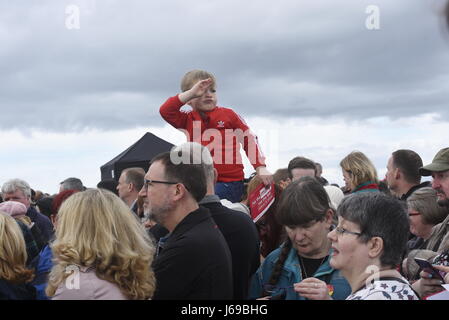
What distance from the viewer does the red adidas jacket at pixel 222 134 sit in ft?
16.0

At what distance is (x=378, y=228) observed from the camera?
2.66 metres

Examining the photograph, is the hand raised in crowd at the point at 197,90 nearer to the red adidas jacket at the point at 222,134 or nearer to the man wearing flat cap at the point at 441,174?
the red adidas jacket at the point at 222,134

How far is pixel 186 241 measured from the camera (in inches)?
121

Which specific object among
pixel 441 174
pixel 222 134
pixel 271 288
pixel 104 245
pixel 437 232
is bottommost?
pixel 271 288

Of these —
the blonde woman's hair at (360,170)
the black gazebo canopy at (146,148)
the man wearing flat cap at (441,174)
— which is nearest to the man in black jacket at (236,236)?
the man wearing flat cap at (441,174)

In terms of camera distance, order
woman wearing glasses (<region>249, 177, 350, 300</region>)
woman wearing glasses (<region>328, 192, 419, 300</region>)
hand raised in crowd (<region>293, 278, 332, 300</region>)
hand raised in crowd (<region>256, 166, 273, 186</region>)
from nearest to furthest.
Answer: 1. woman wearing glasses (<region>328, 192, 419, 300</region>)
2. hand raised in crowd (<region>293, 278, 332, 300</region>)
3. woman wearing glasses (<region>249, 177, 350, 300</region>)
4. hand raised in crowd (<region>256, 166, 273, 186</region>)

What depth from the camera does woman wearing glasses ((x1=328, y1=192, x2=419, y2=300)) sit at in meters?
2.62

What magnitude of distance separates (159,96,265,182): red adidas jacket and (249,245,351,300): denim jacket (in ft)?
5.07

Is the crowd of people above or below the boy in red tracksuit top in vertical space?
below

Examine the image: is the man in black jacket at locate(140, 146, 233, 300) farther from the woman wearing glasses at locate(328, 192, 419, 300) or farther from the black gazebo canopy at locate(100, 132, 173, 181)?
the black gazebo canopy at locate(100, 132, 173, 181)

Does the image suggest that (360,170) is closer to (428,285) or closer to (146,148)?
(428,285)

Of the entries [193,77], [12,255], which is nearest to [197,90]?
[193,77]

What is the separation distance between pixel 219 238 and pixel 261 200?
1624mm

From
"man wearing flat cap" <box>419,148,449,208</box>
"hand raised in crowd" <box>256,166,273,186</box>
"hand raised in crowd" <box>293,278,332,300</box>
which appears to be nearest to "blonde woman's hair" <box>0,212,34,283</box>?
"hand raised in crowd" <box>293,278,332,300</box>
